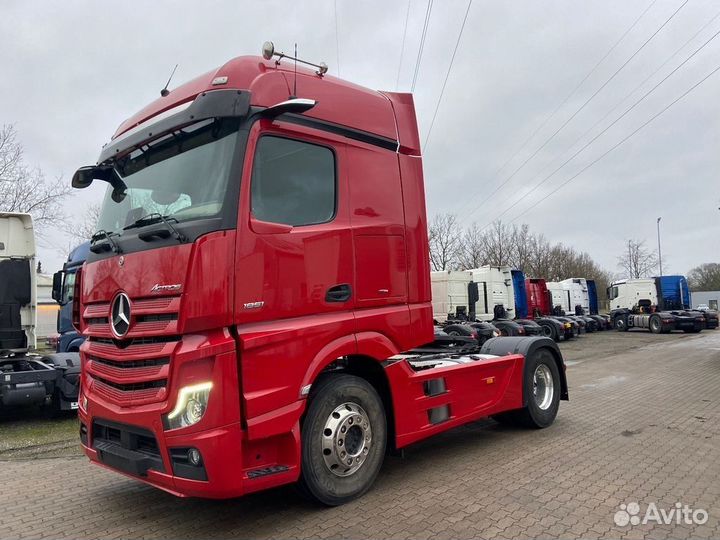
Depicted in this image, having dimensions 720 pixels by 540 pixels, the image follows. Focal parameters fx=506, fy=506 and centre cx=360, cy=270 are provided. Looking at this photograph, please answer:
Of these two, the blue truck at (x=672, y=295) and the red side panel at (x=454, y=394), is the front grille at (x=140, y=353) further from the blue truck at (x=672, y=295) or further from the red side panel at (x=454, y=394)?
the blue truck at (x=672, y=295)

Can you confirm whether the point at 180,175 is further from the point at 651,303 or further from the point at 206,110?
the point at 651,303

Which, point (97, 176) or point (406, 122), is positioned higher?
point (406, 122)

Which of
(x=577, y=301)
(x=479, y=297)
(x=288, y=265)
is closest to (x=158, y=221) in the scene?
(x=288, y=265)

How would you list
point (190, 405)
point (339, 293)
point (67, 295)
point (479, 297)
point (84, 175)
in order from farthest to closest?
point (479, 297) < point (67, 295) < point (84, 175) < point (339, 293) < point (190, 405)

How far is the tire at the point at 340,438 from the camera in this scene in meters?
3.91

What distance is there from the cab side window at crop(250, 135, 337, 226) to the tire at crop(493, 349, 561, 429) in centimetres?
373

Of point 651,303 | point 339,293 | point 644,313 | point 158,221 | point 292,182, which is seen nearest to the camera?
point 158,221

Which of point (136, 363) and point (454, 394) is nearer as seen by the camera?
point (136, 363)

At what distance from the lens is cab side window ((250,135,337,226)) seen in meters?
3.81

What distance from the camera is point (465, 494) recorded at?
4.36m

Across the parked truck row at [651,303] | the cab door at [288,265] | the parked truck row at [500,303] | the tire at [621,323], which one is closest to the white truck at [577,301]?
the tire at [621,323]

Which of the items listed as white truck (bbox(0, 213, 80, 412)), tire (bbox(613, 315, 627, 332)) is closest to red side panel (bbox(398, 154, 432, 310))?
white truck (bbox(0, 213, 80, 412))

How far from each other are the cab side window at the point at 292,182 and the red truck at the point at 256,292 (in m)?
0.02

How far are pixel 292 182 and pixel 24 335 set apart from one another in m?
7.23
